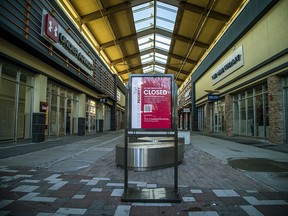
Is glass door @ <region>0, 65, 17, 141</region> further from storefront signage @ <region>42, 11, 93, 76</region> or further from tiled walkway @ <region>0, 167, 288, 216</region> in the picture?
tiled walkway @ <region>0, 167, 288, 216</region>

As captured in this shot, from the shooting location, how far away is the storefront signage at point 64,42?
11.6m

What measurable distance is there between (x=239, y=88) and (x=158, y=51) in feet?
55.1

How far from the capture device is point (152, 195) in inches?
144

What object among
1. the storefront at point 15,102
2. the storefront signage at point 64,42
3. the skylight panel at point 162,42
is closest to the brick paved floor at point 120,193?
the storefront at point 15,102

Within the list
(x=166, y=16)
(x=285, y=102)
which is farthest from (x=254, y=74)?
(x=166, y=16)

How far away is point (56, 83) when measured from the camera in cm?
1492

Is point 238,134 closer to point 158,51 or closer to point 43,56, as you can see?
point 43,56

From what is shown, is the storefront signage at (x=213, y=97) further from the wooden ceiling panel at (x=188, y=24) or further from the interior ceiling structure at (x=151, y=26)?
the wooden ceiling panel at (x=188, y=24)

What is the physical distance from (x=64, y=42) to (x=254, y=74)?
12.3 meters

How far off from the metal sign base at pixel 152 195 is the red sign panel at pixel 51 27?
1063 cm

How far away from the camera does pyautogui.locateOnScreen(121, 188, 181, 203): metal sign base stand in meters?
3.44

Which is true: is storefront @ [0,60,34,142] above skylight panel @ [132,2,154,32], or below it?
below

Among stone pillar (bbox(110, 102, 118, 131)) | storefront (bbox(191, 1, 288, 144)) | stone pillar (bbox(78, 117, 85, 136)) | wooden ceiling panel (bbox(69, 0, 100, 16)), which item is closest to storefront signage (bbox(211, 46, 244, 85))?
storefront (bbox(191, 1, 288, 144))

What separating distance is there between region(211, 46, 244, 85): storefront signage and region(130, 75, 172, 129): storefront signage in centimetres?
1377
